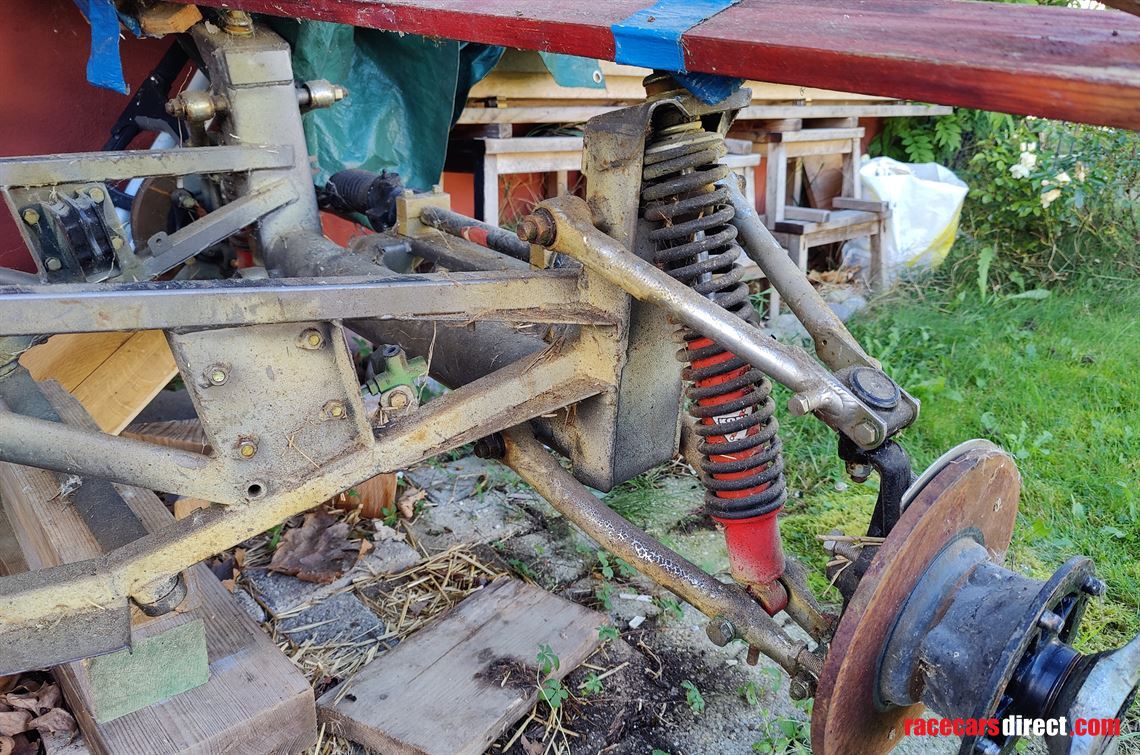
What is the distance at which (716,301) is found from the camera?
160 cm

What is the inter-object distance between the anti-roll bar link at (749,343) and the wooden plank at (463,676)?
1137mm

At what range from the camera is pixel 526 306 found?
1647 millimetres

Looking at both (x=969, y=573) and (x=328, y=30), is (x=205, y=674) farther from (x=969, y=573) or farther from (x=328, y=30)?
(x=328, y=30)

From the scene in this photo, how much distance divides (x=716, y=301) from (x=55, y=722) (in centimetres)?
175

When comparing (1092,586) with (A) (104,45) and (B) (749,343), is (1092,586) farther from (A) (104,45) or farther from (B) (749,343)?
(A) (104,45)

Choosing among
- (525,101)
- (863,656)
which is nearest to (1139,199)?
(525,101)

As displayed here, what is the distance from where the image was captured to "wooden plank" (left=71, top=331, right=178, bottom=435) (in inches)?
106

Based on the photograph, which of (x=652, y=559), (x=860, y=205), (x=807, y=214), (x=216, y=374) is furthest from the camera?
(x=860, y=205)

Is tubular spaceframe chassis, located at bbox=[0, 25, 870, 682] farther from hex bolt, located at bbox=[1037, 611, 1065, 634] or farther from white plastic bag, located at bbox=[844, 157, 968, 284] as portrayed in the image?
white plastic bag, located at bbox=[844, 157, 968, 284]

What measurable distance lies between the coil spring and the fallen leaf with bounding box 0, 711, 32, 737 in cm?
165

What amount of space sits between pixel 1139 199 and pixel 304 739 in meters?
6.59

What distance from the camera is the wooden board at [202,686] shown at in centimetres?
175

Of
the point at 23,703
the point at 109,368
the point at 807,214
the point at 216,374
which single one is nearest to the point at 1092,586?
the point at 216,374

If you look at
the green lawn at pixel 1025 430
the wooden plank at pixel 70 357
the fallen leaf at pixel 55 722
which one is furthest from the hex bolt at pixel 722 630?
the wooden plank at pixel 70 357
